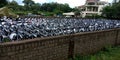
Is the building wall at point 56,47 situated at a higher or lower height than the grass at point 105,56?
higher

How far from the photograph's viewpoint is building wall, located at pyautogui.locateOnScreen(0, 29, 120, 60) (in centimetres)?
473

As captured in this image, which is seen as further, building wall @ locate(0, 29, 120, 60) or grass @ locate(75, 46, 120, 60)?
grass @ locate(75, 46, 120, 60)

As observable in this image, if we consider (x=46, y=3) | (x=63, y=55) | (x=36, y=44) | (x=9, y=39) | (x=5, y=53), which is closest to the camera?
(x=5, y=53)

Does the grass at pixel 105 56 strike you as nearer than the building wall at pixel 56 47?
No

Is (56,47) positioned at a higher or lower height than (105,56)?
higher

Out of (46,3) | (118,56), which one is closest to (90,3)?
(46,3)

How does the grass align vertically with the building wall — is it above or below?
below

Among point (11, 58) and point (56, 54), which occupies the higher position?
point (11, 58)

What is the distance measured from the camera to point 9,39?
195 inches

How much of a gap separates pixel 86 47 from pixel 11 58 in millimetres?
3517

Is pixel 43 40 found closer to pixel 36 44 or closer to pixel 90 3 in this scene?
pixel 36 44

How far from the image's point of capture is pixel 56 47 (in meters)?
6.07

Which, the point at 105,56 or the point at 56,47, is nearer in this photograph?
the point at 56,47

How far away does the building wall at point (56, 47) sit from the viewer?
4.73m
